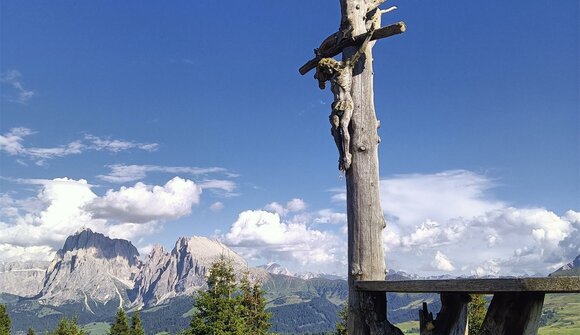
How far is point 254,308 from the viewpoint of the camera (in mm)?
42344

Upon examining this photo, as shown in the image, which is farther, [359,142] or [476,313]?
[476,313]

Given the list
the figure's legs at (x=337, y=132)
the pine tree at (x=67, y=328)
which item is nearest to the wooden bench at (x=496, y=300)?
the figure's legs at (x=337, y=132)

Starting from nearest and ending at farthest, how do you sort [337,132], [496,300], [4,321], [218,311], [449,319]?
[496,300] → [449,319] → [337,132] → [218,311] → [4,321]

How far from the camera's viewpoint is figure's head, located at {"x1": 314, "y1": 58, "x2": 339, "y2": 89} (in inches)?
269

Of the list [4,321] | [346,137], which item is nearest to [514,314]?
[346,137]

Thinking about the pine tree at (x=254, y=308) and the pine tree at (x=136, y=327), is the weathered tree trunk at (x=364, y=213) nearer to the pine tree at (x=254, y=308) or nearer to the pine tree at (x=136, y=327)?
the pine tree at (x=254, y=308)

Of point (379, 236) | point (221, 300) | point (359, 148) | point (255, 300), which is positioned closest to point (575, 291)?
point (379, 236)

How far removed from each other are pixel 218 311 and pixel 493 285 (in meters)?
31.3

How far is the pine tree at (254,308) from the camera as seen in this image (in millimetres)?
41594

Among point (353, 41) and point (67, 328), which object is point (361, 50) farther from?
point (67, 328)

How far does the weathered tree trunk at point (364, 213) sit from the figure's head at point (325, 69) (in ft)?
0.96

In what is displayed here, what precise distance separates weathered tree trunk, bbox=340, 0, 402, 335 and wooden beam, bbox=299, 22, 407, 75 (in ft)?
0.59

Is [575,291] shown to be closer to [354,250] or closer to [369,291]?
[369,291]

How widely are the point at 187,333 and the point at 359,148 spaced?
29336mm
